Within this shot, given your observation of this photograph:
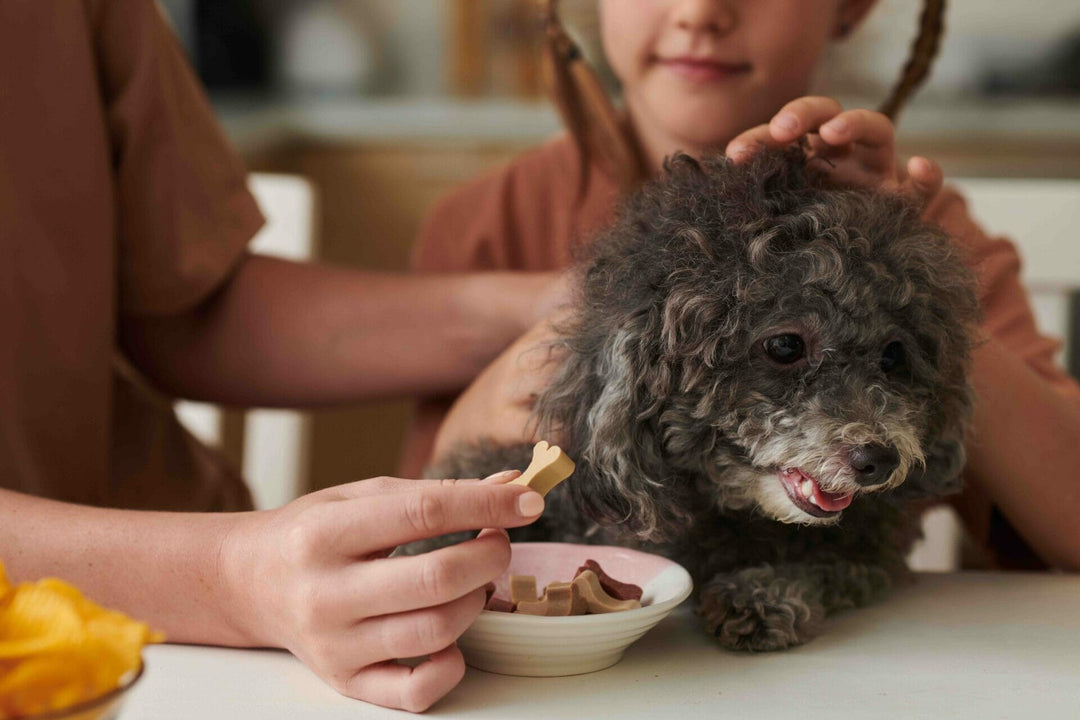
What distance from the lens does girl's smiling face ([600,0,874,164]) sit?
1.15m

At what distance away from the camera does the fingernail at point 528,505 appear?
2.17 ft

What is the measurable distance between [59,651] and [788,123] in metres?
0.64

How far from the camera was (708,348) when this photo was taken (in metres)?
0.79

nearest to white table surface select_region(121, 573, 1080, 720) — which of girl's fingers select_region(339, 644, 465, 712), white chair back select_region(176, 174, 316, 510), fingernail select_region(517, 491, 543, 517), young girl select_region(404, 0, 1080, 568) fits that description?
girl's fingers select_region(339, 644, 465, 712)

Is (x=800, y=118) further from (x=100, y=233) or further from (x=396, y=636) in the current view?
(x=100, y=233)

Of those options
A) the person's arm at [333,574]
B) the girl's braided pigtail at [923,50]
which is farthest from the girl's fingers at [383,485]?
the girl's braided pigtail at [923,50]

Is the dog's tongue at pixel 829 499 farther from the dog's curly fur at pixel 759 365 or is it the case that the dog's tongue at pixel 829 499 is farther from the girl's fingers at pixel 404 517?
the girl's fingers at pixel 404 517

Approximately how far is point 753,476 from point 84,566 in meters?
0.49

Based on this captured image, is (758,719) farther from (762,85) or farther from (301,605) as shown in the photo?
(762,85)

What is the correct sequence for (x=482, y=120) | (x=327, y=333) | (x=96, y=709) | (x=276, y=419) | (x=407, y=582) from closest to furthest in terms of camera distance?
(x=96, y=709) < (x=407, y=582) < (x=327, y=333) < (x=276, y=419) < (x=482, y=120)

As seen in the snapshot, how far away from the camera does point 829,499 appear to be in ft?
2.60

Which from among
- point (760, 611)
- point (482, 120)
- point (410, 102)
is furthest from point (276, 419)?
point (410, 102)

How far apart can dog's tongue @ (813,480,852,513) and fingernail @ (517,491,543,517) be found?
0.23 metres

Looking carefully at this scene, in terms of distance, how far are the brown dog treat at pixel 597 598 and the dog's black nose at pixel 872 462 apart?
0.59ft
